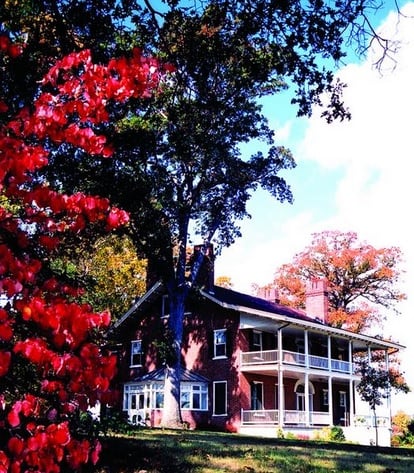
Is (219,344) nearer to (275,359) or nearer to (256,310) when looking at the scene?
(275,359)

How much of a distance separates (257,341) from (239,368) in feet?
7.12

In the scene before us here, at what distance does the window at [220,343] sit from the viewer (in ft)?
119

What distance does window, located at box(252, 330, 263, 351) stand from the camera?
36438 mm

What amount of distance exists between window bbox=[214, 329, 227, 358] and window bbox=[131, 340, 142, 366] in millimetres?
5465

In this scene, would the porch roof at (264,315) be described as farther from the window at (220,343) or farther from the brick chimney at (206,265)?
the window at (220,343)

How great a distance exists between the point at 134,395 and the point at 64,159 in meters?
22.7

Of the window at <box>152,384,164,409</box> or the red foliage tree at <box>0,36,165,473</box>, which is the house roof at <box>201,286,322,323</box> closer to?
the window at <box>152,384,164,409</box>

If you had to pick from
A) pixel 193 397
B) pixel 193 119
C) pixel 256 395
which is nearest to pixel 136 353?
pixel 193 397

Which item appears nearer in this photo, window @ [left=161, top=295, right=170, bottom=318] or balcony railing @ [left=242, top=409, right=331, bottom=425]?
balcony railing @ [left=242, top=409, right=331, bottom=425]

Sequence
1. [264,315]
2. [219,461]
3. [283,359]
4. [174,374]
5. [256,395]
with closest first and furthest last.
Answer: [219,461], [174,374], [264,315], [283,359], [256,395]

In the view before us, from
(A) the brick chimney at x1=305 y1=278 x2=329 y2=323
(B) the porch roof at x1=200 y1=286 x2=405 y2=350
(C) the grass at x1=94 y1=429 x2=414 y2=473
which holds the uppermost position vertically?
(A) the brick chimney at x1=305 y1=278 x2=329 y2=323

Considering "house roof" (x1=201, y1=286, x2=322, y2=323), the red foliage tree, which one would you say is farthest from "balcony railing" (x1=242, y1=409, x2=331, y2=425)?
the red foliage tree

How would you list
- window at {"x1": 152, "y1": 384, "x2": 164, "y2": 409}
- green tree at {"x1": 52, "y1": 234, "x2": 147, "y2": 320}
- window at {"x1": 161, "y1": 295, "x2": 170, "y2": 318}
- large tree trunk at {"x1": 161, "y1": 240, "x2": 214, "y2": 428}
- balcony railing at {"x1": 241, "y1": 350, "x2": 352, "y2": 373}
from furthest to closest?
green tree at {"x1": 52, "y1": 234, "x2": 147, "y2": 320}, window at {"x1": 161, "y1": 295, "x2": 170, "y2": 318}, window at {"x1": 152, "y1": 384, "x2": 164, "y2": 409}, balcony railing at {"x1": 241, "y1": 350, "x2": 352, "y2": 373}, large tree trunk at {"x1": 161, "y1": 240, "x2": 214, "y2": 428}

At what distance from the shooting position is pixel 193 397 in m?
35.7
